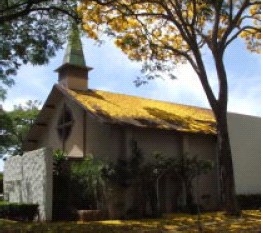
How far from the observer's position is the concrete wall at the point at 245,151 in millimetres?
25297

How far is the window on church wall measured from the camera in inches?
981

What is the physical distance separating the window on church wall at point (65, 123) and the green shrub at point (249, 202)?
32.6ft

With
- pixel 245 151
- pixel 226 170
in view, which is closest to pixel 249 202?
pixel 245 151

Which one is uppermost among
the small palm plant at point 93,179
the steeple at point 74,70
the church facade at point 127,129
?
the steeple at point 74,70

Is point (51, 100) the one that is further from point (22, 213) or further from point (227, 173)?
point (227, 173)

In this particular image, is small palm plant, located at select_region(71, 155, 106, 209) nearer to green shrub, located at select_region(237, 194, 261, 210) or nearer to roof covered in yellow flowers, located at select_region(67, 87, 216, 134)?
roof covered in yellow flowers, located at select_region(67, 87, 216, 134)

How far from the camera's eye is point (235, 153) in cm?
2534

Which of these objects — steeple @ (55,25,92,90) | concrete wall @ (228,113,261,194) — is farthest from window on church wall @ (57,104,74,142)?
concrete wall @ (228,113,261,194)

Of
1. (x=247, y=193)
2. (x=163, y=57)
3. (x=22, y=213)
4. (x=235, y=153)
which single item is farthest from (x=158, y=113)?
(x=22, y=213)

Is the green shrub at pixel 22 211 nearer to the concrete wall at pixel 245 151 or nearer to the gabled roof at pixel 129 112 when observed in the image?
the gabled roof at pixel 129 112

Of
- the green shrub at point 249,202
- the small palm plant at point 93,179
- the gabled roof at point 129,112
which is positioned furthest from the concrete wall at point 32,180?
the green shrub at point 249,202

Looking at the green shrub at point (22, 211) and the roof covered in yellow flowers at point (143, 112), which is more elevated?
the roof covered in yellow flowers at point (143, 112)

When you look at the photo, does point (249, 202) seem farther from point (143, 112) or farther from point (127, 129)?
point (127, 129)

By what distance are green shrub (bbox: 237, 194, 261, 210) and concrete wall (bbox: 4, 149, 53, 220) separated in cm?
1055
